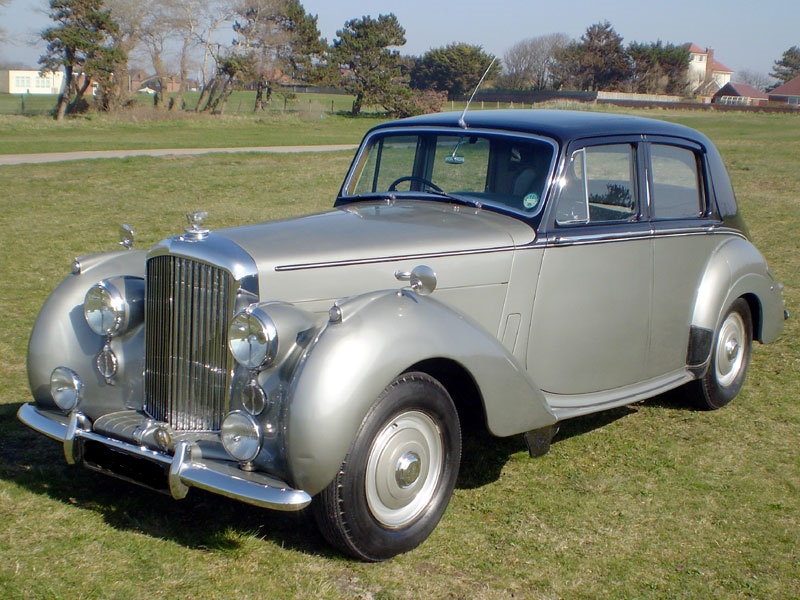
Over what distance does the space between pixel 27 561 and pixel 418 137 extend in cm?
293

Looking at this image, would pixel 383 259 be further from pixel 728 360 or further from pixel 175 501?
pixel 728 360

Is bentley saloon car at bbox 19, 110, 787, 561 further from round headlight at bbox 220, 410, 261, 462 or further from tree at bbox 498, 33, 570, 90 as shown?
tree at bbox 498, 33, 570, 90

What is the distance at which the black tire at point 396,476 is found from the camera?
124 inches

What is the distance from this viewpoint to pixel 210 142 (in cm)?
2578

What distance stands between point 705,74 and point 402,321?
341 ft

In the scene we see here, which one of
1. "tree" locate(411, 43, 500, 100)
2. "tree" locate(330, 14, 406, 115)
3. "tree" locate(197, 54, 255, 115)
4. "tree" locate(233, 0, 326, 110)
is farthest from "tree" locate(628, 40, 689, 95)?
"tree" locate(197, 54, 255, 115)

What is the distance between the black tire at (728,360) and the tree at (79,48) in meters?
33.4

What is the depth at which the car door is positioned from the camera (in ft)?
13.6

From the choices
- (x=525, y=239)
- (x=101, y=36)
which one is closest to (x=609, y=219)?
(x=525, y=239)

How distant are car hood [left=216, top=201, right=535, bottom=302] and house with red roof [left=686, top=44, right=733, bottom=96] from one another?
81.5 metres

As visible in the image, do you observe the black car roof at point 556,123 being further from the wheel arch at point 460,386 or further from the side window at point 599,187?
the wheel arch at point 460,386

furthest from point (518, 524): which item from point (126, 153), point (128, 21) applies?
point (128, 21)

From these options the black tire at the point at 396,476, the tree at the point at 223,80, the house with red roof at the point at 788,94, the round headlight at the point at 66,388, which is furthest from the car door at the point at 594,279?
the house with red roof at the point at 788,94

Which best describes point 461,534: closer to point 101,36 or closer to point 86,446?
point 86,446
